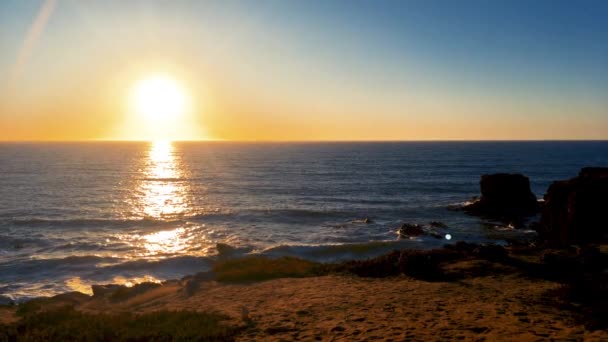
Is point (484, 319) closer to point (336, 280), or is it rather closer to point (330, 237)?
point (336, 280)

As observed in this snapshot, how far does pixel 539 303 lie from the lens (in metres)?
14.7

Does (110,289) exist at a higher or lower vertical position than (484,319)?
lower

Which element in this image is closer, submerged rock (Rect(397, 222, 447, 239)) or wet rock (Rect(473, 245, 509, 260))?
wet rock (Rect(473, 245, 509, 260))

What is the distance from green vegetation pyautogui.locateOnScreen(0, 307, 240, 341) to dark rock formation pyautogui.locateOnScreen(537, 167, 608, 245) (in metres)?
23.7

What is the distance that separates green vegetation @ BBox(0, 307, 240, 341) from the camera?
12805 mm

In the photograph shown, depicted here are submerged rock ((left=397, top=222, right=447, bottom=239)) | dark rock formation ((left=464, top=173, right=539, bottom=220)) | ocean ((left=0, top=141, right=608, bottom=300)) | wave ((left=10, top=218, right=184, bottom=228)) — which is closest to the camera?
ocean ((left=0, top=141, right=608, bottom=300))

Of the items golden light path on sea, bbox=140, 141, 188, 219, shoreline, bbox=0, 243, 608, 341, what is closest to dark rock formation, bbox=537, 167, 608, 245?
shoreline, bbox=0, 243, 608, 341

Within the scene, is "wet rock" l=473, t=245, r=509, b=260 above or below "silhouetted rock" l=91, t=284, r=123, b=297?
above

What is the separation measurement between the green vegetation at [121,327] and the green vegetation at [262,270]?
731cm

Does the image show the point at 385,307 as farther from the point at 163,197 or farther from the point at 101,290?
the point at 163,197

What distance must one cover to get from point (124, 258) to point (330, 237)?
643 inches

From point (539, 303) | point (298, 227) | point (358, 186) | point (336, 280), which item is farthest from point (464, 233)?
point (358, 186)

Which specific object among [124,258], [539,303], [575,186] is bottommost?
[124,258]

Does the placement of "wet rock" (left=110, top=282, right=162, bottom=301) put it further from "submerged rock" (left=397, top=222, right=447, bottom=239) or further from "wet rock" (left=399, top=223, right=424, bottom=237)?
"wet rock" (left=399, top=223, right=424, bottom=237)
